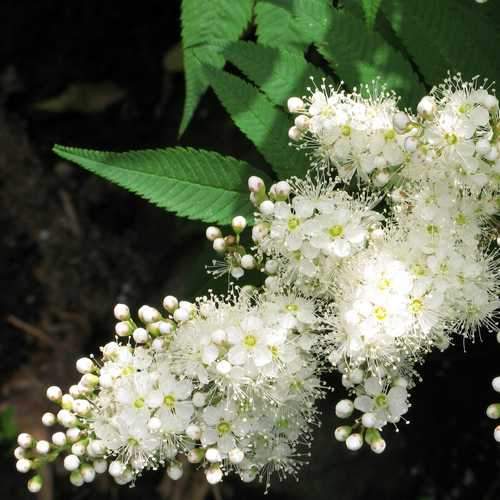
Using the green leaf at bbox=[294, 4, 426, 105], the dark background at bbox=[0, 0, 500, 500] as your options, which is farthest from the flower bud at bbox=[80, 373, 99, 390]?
the dark background at bbox=[0, 0, 500, 500]

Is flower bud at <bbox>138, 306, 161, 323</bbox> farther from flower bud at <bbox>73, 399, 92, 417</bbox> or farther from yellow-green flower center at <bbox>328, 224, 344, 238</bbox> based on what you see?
yellow-green flower center at <bbox>328, 224, 344, 238</bbox>

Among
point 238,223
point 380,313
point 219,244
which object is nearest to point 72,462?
point 219,244

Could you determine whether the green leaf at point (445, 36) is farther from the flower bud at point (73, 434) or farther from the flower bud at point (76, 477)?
the flower bud at point (76, 477)

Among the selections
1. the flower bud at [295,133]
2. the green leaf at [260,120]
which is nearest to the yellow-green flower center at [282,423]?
the green leaf at [260,120]

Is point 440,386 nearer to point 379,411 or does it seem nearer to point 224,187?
point 379,411

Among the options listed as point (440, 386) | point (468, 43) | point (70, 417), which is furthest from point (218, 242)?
point (440, 386)

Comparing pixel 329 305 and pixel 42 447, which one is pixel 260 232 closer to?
pixel 329 305

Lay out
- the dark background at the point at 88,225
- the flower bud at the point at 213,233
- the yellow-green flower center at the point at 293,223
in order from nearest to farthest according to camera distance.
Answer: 1. the yellow-green flower center at the point at 293,223
2. the flower bud at the point at 213,233
3. the dark background at the point at 88,225
